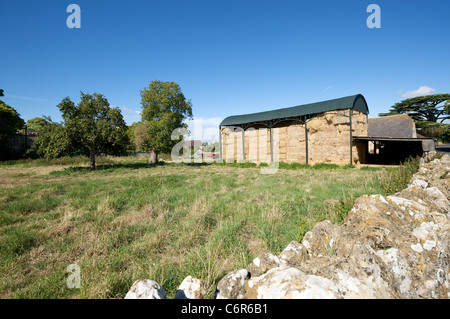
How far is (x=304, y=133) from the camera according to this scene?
18562mm

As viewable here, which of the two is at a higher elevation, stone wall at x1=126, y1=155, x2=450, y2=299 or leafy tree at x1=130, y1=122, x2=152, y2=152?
leafy tree at x1=130, y1=122, x2=152, y2=152

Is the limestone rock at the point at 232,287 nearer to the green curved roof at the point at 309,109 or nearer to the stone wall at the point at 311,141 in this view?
the stone wall at the point at 311,141

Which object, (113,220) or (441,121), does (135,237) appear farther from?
(441,121)

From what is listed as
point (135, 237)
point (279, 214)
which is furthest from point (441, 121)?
point (135, 237)

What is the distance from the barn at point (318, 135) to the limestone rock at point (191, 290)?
58.4ft

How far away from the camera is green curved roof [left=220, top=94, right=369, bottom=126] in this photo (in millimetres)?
16406

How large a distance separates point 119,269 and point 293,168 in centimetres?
1679

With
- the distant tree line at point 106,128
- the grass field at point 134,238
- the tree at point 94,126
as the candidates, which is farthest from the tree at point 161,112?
the grass field at point 134,238

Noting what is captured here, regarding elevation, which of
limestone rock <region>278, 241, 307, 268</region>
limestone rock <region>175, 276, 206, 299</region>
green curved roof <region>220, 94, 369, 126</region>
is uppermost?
green curved roof <region>220, 94, 369, 126</region>

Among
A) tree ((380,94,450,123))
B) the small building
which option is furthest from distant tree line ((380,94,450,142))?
the small building

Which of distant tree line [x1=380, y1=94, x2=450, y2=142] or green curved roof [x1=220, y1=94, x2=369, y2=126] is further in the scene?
distant tree line [x1=380, y1=94, x2=450, y2=142]

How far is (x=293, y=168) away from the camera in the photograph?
701 inches

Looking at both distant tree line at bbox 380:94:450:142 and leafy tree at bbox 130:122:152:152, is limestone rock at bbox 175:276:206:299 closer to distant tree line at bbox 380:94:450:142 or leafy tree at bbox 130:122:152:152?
leafy tree at bbox 130:122:152:152

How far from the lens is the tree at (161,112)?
23484mm
